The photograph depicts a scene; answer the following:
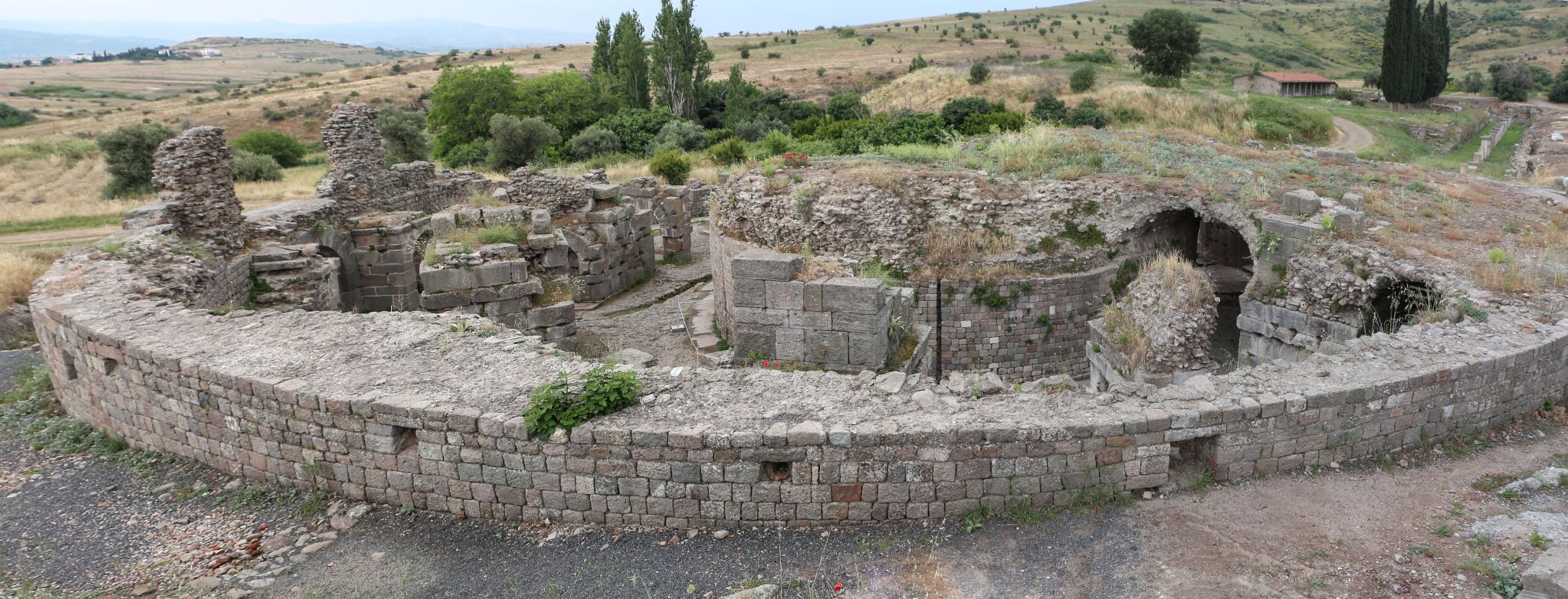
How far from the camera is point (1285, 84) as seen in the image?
151ft

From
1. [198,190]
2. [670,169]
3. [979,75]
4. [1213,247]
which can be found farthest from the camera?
[979,75]

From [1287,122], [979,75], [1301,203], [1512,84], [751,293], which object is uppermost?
[979,75]

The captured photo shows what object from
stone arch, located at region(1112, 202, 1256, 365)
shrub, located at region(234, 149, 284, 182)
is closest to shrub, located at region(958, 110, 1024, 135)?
stone arch, located at region(1112, 202, 1256, 365)

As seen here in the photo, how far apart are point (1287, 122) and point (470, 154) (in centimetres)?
3256

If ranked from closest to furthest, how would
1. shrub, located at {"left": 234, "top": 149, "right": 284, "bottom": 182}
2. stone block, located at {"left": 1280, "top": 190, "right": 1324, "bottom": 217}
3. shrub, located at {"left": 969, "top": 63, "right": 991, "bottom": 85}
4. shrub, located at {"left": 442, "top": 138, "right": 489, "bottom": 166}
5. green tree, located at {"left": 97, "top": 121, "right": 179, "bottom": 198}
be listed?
stone block, located at {"left": 1280, "top": 190, "right": 1324, "bottom": 217} → green tree, located at {"left": 97, "top": 121, "right": 179, "bottom": 198} → shrub, located at {"left": 234, "top": 149, "right": 284, "bottom": 182} → shrub, located at {"left": 442, "top": 138, "right": 489, "bottom": 166} → shrub, located at {"left": 969, "top": 63, "right": 991, "bottom": 85}

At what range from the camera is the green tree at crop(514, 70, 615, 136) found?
40.5m

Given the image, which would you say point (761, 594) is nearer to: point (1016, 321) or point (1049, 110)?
point (1016, 321)

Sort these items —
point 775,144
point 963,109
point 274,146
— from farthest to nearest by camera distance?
point 274,146 < point 963,109 < point 775,144

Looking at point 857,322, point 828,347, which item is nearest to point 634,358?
point 828,347

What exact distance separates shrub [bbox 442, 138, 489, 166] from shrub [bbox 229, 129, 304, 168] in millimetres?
11277

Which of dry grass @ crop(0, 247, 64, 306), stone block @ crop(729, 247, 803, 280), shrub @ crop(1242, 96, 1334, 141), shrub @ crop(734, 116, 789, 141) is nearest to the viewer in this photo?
stone block @ crop(729, 247, 803, 280)

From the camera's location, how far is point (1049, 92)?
36.6 metres

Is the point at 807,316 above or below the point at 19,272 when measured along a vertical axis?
above

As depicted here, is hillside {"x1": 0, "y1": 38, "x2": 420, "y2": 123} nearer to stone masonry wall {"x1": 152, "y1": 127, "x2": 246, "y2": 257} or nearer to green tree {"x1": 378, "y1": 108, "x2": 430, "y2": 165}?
green tree {"x1": 378, "y1": 108, "x2": 430, "y2": 165}
